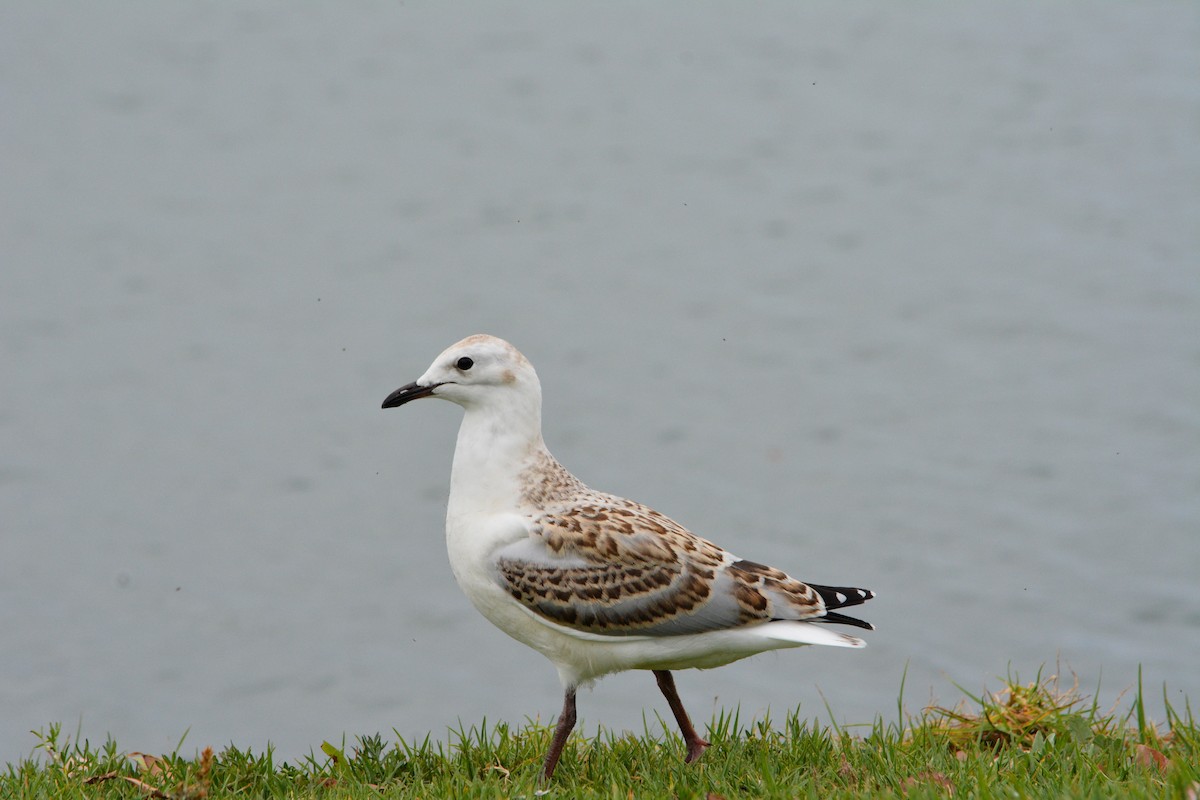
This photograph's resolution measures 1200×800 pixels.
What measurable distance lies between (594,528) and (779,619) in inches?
33.9

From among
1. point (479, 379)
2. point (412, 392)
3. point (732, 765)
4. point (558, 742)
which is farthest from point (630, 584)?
point (412, 392)

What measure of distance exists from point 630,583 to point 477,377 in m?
1.09

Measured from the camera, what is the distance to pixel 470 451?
251 inches

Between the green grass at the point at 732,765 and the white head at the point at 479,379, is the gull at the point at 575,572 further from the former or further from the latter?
the green grass at the point at 732,765

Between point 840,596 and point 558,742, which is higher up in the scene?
point 840,596

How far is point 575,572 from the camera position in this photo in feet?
20.1

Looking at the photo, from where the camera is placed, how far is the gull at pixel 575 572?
6.12 meters

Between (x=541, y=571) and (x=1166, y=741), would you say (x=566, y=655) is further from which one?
(x=1166, y=741)

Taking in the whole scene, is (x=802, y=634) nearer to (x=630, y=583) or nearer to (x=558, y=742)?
(x=630, y=583)

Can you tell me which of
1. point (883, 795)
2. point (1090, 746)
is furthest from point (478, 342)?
point (1090, 746)

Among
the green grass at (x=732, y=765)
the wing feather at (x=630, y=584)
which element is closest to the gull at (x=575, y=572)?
the wing feather at (x=630, y=584)

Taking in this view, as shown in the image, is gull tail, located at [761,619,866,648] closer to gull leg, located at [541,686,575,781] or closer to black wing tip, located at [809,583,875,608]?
black wing tip, located at [809,583,875,608]

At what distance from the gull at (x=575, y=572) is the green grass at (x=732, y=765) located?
0.30m

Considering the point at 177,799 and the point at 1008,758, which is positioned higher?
the point at 1008,758
